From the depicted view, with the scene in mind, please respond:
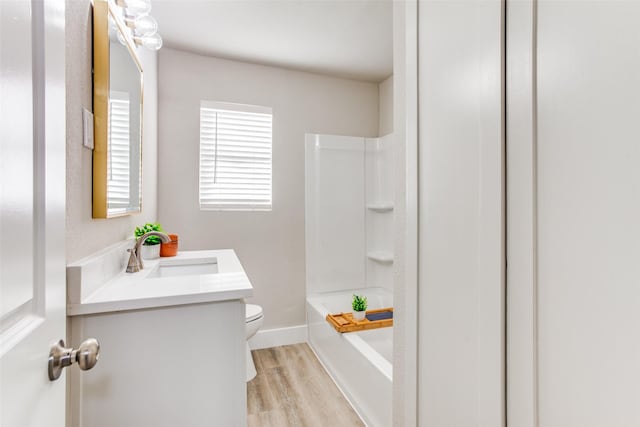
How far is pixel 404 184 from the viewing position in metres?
1.09

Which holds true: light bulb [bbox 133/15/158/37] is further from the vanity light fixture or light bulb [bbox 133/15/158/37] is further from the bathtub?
the bathtub

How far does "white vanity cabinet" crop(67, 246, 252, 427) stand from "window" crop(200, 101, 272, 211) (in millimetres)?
1528

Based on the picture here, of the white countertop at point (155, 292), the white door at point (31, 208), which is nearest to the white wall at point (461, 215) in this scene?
the white countertop at point (155, 292)

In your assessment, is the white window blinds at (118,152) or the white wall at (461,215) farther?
the white window blinds at (118,152)

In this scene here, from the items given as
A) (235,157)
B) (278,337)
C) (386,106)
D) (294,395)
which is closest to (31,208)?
(294,395)

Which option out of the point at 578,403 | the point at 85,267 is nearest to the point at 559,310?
the point at 578,403

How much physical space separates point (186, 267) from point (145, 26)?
1285 mm

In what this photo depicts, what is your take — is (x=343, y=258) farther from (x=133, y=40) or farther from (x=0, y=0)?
(x=0, y=0)

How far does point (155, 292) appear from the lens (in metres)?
1.10

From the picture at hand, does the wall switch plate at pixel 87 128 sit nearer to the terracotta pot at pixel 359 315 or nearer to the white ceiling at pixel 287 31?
the white ceiling at pixel 287 31

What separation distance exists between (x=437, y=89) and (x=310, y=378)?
2.09 metres

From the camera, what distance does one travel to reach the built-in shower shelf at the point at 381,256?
9.67 feet

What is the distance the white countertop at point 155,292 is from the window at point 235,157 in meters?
1.37

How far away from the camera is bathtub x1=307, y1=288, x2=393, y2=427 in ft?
5.54
